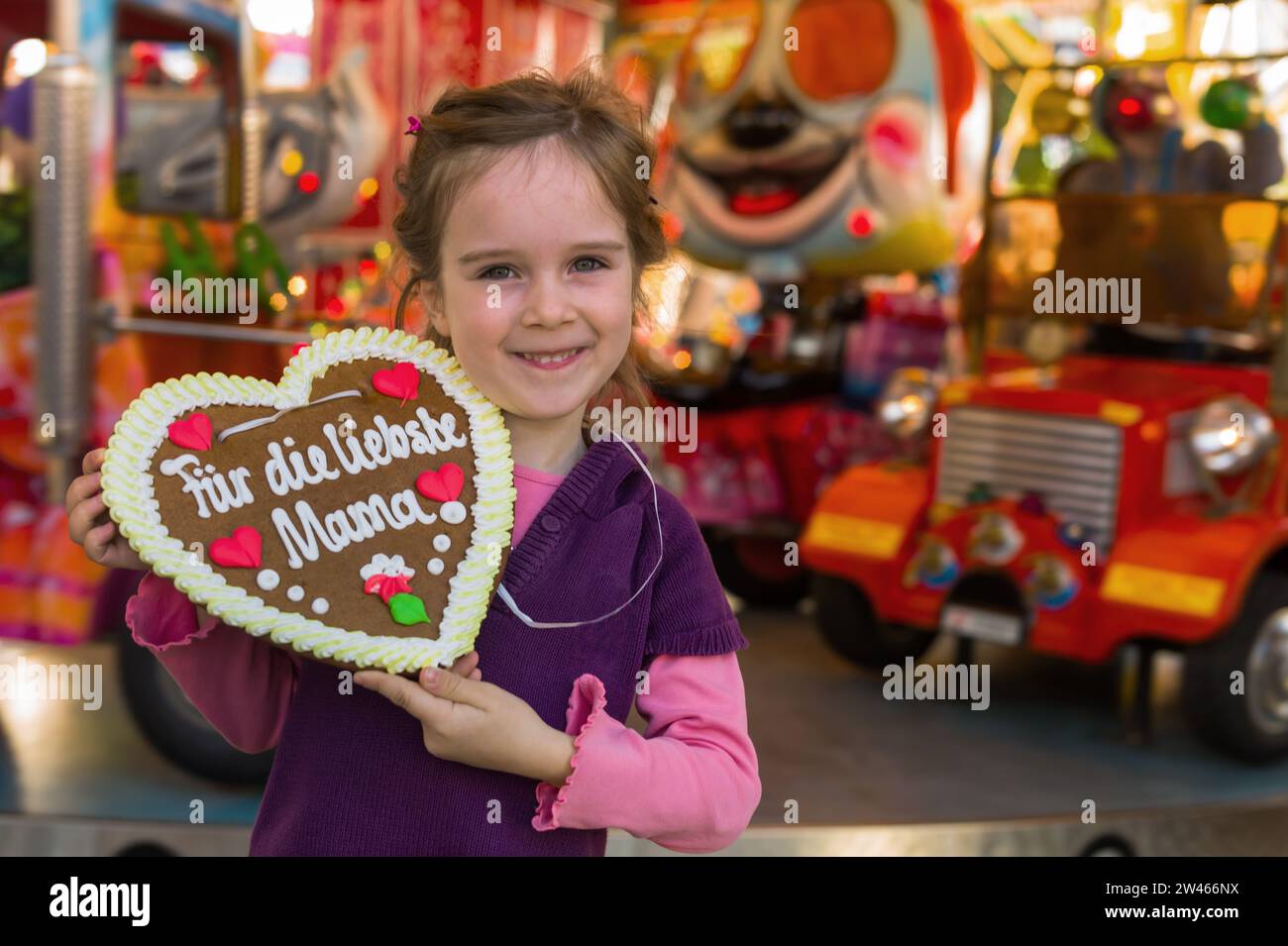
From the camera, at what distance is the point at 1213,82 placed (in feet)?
10.8

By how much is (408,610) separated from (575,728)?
5.6 inches

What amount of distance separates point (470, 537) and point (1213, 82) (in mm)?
2861

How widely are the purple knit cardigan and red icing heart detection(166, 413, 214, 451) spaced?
178 millimetres

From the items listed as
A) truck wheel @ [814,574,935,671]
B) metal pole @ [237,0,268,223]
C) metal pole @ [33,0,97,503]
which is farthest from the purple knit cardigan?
truck wheel @ [814,574,935,671]

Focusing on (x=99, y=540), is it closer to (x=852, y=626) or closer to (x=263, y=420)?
(x=263, y=420)

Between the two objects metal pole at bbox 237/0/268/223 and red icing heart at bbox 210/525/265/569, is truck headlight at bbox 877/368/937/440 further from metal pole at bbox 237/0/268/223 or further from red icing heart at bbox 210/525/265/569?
red icing heart at bbox 210/525/265/569

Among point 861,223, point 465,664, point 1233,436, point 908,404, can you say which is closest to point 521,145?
point 465,664

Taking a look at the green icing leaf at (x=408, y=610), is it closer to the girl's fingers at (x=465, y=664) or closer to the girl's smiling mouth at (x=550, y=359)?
the girl's fingers at (x=465, y=664)

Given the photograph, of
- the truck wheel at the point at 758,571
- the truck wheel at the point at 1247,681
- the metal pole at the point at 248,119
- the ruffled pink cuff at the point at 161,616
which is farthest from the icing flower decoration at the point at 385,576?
the truck wheel at the point at 758,571

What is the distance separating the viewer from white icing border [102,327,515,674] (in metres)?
0.95

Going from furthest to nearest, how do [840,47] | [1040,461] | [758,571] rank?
[758,571], [840,47], [1040,461]

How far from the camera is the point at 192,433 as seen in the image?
100cm

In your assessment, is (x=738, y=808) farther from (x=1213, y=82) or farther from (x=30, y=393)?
(x=1213, y=82)
